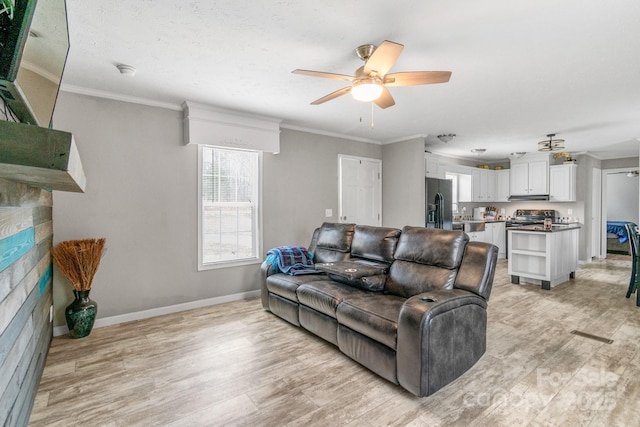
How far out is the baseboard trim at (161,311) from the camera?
3.21 meters

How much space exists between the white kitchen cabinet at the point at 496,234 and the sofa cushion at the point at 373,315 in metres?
5.41

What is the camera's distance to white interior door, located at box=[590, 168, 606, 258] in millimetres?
6953

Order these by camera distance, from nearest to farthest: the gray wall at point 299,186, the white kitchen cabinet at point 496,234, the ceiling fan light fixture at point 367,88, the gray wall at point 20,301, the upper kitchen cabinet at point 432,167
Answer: the gray wall at point 20,301, the ceiling fan light fixture at point 367,88, the gray wall at point 299,186, the upper kitchen cabinet at point 432,167, the white kitchen cabinet at point 496,234

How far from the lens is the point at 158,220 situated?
3.57 m

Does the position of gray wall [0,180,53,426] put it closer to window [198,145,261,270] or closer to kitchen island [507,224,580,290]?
window [198,145,261,270]

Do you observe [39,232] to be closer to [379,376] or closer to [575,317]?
[379,376]

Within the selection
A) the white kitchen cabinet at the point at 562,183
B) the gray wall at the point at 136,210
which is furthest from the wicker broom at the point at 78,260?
the white kitchen cabinet at the point at 562,183

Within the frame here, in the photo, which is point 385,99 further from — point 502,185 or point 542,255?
point 502,185

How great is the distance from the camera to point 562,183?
665 cm

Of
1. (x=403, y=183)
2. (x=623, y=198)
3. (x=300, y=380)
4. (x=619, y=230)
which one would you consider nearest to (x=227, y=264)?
(x=300, y=380)

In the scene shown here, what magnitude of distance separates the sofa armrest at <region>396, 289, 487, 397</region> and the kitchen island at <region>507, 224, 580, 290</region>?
3.39 meters

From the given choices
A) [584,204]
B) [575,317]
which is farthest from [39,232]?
[584,204]

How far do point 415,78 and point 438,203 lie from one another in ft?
12.4

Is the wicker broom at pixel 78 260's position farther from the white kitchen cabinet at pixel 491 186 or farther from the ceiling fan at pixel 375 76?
the white kitchen cabinet at pixel 491 186
